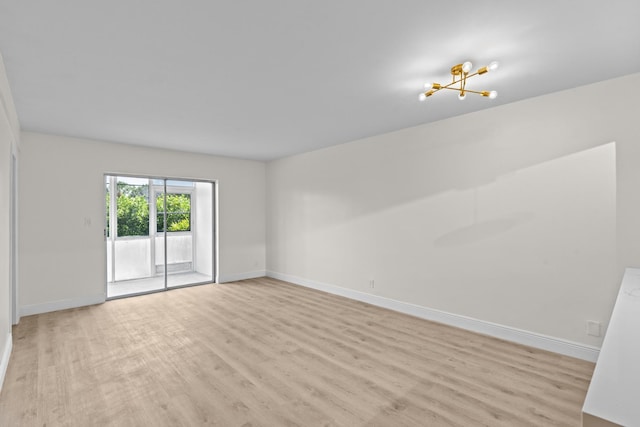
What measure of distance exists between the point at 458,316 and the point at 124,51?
13.9 feet

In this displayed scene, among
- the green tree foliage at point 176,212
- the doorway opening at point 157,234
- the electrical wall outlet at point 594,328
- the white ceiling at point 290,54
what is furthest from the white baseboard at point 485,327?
the green tree foliage at point 176,212

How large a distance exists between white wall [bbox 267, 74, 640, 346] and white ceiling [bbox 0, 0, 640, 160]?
334 mm

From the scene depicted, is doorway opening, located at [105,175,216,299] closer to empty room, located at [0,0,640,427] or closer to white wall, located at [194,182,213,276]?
white wall, located at [194,182,213,276]

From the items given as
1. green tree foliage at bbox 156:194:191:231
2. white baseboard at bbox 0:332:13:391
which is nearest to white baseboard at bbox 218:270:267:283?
green tree foliage at bbox 156:194:191:231

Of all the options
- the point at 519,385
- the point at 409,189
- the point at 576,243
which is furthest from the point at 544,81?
Answer: the point at 519,385

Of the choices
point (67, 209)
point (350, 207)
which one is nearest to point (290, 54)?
point (350, 207)

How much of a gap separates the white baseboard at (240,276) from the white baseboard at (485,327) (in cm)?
213

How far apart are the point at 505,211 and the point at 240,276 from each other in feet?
16.5

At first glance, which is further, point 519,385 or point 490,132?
point 490,132

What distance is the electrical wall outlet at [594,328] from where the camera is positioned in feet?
9.20

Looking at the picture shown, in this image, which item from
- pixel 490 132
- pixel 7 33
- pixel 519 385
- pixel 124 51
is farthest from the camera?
pixel 490 132

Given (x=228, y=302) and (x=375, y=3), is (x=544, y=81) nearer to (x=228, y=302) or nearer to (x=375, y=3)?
(x=375, y=3)

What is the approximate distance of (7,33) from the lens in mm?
1956

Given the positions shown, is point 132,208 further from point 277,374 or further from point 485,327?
point 485,327
